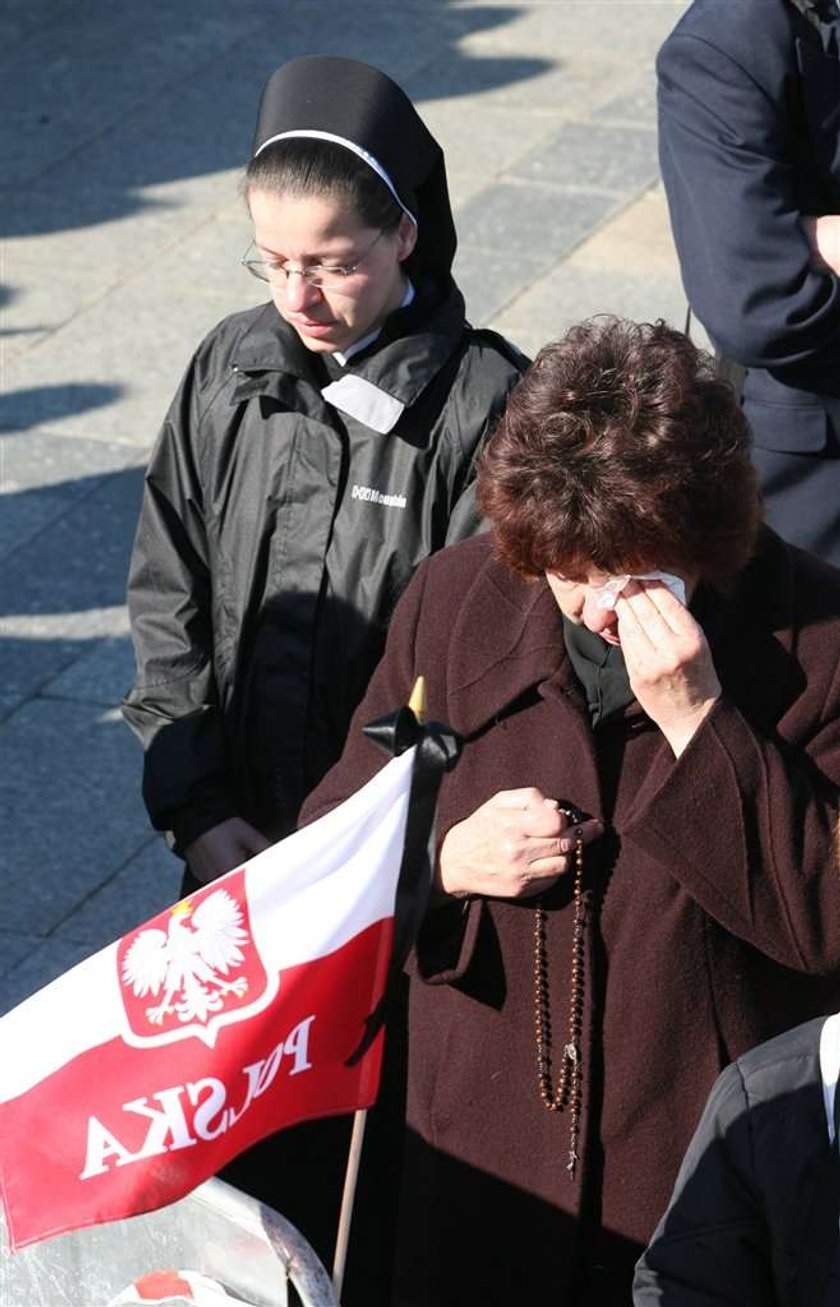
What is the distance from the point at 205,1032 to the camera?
2.44 metres

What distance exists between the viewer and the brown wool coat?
2740 millimetres

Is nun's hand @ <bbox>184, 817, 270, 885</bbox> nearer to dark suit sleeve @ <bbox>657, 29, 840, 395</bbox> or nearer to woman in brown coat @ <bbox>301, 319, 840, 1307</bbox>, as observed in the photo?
woman in brown coat @ <bbox>301, 319, 840, 1307</bbox>

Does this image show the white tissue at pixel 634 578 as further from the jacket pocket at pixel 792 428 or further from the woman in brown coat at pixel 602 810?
the jacket pocket at pixel 792 428

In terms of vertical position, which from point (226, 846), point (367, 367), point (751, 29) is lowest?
point (226, 846)

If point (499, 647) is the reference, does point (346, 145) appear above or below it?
above

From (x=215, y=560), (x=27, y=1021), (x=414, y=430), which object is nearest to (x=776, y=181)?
(x=414, y=430)

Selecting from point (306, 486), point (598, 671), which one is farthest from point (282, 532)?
point (598, 671)

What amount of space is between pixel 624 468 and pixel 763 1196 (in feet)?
2.92

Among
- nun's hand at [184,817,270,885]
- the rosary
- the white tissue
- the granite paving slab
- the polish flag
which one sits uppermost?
the white tissue

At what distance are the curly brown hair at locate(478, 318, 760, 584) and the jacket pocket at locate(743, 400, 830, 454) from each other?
1.20 m

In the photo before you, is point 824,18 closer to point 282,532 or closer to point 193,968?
point 282,532

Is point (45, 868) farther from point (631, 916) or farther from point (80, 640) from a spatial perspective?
point (631, 916)

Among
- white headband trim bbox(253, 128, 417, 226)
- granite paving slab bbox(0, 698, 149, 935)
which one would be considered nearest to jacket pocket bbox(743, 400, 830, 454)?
white headband trim bbox(253, 128, 417, 226)

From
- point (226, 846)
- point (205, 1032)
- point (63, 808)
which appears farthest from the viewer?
point (63, 808)
